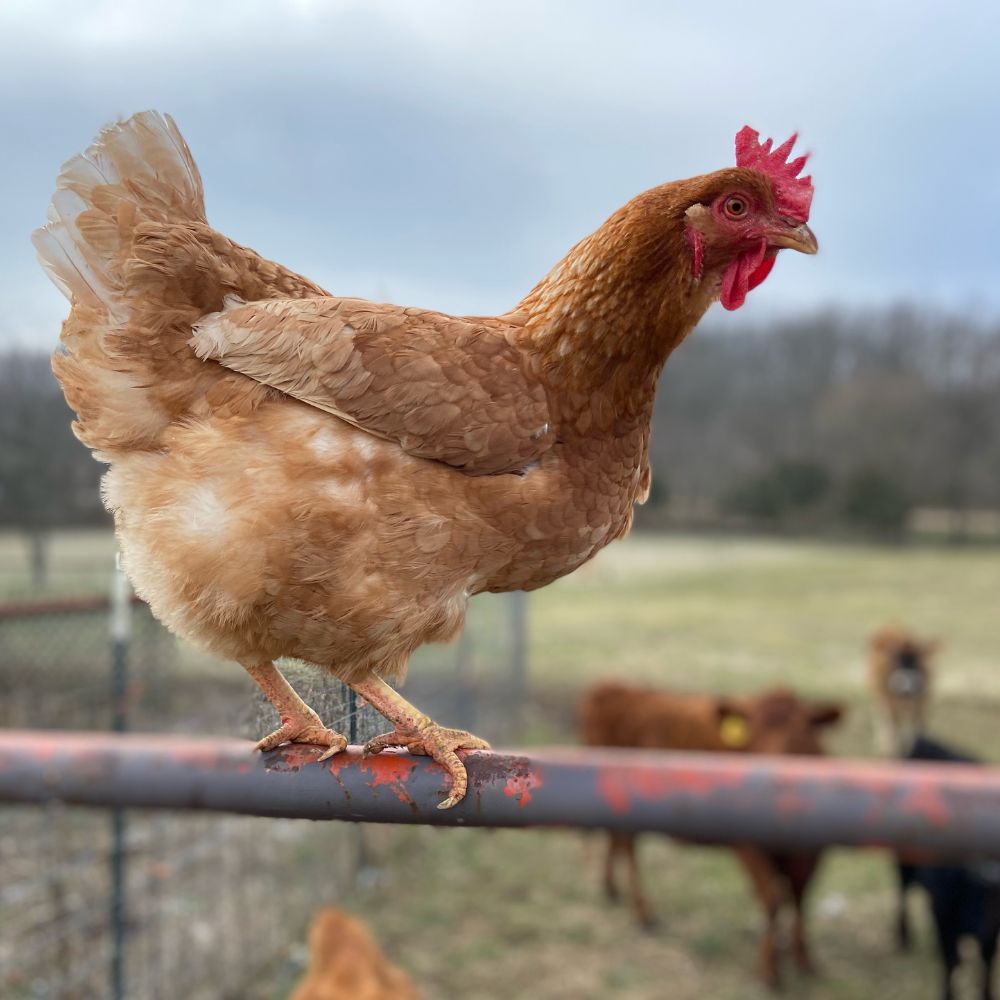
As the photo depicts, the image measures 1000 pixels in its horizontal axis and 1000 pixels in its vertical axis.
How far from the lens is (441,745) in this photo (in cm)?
81

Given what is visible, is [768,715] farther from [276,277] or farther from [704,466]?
[276,277]

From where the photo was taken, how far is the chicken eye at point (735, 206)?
71 cm

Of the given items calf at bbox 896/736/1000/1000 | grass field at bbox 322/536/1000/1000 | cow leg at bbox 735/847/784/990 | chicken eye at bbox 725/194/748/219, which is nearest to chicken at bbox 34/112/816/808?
chicken eye at bbox 725/194/748/219

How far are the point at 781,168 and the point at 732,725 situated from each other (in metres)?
4.84

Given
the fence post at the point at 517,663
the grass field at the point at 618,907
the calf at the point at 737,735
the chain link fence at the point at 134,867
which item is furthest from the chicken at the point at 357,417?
the fence post at the point at 517,663

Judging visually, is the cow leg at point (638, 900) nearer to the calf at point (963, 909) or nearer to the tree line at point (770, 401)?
the calf at point (963, 909)

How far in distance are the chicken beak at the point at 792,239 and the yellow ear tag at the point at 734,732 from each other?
15.9 feet

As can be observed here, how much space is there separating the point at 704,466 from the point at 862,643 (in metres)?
11.5

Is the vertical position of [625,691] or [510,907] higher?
[625,691]

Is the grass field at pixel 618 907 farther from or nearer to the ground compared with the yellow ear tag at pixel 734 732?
nearer to the ground

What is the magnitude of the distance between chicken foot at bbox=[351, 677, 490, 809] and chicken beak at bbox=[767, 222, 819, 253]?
491 millimetres

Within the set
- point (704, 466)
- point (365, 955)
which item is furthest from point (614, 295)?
point (365, 955)

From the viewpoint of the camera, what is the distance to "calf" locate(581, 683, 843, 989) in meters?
4.86

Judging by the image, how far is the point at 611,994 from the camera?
4809 mm
